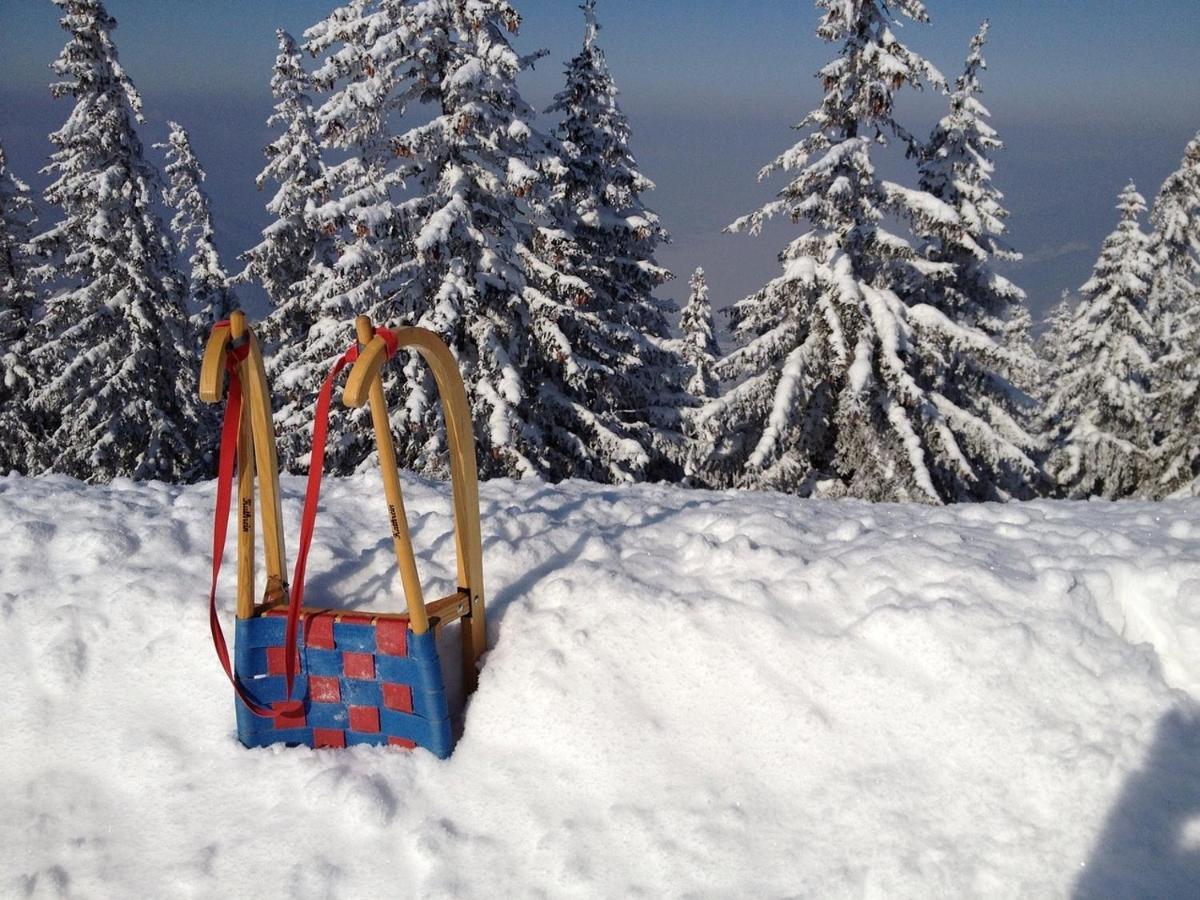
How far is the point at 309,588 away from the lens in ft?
15.4

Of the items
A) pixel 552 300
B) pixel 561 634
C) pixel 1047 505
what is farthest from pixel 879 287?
pixel 561 634

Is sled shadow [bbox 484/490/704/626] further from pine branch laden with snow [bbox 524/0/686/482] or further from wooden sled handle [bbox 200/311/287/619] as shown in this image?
pine branch laden with snow [bbox 524/0/686/482]

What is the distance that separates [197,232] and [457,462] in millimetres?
29180

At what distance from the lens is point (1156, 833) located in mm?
3123

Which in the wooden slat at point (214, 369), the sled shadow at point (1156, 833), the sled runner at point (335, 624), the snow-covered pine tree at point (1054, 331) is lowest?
the sled shadow at point (1156, 833)

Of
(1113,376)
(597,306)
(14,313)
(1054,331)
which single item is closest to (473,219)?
(597,306)

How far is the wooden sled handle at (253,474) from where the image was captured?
3.94 meters

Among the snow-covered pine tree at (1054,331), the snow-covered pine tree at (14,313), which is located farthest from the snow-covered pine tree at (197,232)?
the snow-covered pine tree at (1054,331)

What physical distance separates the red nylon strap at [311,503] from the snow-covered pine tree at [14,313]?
76.3 feet

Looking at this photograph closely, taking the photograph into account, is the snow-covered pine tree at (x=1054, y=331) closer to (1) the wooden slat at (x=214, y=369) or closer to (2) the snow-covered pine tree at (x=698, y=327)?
(2) the snow-covered pine tree at (x=698, y=327)

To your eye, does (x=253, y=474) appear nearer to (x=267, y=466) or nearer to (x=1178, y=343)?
(x=267, y=466)

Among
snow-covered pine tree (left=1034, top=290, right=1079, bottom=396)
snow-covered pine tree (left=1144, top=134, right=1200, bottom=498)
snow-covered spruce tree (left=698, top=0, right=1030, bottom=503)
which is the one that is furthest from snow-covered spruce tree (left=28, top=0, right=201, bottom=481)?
snow-covered pine tree (left=1034, top=290, right=1079, bottom=396)

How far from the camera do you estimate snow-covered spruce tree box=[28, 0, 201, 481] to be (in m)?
18.4

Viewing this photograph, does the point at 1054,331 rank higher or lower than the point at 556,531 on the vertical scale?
higher
